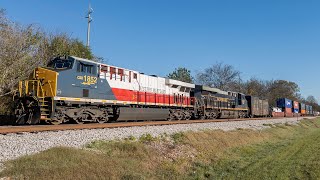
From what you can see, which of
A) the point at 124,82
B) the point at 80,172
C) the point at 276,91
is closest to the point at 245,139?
the point at 124,82

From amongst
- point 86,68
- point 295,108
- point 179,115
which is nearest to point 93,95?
point 86,68

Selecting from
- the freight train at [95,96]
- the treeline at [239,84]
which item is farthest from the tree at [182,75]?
the freight train at [95,96]

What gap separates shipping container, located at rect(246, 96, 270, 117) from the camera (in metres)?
40.0

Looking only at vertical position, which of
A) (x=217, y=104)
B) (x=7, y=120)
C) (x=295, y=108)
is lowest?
(x=7, y=120)

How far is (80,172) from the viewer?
6562 millimetres

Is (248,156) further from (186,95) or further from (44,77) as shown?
(186,95)

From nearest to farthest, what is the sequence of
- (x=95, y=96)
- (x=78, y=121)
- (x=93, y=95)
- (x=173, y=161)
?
(x=173, y=161) → (x=78, y=121) → (x=93, y=95) → (x=95, y=96)

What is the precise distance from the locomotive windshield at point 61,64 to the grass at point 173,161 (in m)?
6.41

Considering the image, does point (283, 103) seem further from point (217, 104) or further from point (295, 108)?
point (217, 104)

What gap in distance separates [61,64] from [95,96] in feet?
7.90

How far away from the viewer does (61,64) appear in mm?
15430

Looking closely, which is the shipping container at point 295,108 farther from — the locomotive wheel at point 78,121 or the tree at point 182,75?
the locomotive wheel at point 78,121

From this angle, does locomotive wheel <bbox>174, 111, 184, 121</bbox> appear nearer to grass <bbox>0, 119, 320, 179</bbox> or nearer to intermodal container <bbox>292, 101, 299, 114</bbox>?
grass <bbox>0, 119, 320, 179</bbox>

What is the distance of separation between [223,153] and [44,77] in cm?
900
